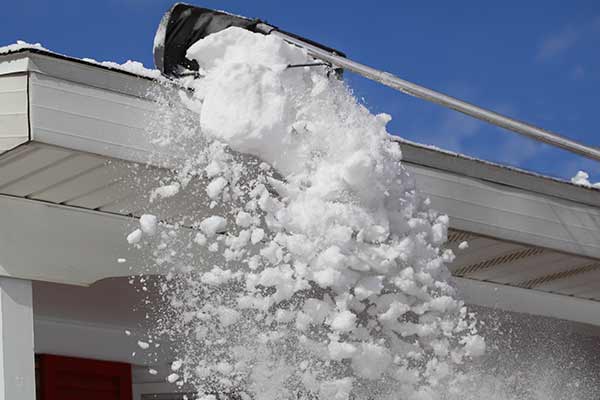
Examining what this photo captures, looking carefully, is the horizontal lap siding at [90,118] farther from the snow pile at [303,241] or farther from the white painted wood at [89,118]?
the snow pile at [303,241]

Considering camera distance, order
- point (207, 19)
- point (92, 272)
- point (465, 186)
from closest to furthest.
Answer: point (207, 19), point (92, 272), point (465, 186)

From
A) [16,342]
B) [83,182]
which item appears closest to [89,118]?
[83,182]

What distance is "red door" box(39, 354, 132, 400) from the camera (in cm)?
917

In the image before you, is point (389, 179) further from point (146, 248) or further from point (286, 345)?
point (146, 248)

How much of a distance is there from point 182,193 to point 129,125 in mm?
550

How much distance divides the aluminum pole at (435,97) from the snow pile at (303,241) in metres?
0.10

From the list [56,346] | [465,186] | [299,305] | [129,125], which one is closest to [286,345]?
[299,305]

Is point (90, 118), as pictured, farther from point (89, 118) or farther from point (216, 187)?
point (216, 187)

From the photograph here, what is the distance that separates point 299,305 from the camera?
658cm

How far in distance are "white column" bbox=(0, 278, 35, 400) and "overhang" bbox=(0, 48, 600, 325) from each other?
4.3 inches

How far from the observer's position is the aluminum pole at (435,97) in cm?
704

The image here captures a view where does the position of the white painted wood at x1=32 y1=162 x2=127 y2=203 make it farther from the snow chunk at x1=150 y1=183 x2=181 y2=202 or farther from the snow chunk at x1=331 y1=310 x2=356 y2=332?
the snow chunk at x1=331 y1=310 x2=356 y2=332

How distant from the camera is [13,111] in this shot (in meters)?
6.50

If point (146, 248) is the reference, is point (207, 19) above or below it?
above
